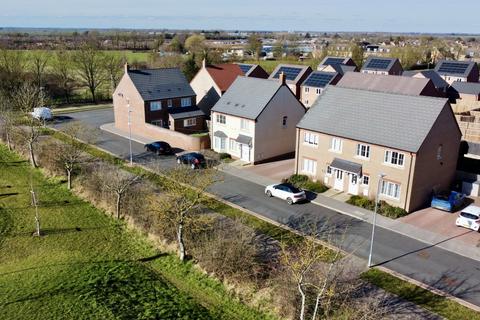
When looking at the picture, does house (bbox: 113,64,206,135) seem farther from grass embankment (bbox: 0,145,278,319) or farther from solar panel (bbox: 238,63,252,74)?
grass embankment (bbox: 0,145,278,319)

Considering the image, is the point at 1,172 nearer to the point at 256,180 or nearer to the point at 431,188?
the point at 256,180

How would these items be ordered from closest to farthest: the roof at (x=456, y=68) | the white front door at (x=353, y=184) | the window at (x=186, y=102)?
the white front door at (x=353, y=184), the window at (x=186, y=102), the roof at (x=456, y=68)

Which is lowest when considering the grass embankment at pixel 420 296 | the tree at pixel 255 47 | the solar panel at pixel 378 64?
the grass embankment at pixel 420 296

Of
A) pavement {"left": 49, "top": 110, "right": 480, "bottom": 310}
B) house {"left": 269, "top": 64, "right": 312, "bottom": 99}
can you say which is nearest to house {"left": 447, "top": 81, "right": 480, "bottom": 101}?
house {"left": 269, "top": 64, "right": 312, "bottom": 99}

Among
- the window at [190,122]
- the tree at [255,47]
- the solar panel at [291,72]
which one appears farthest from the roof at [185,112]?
the tree at [255,47]

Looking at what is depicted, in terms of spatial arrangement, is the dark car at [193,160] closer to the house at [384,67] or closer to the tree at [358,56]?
the house at [384,67]

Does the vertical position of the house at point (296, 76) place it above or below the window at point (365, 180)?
above
